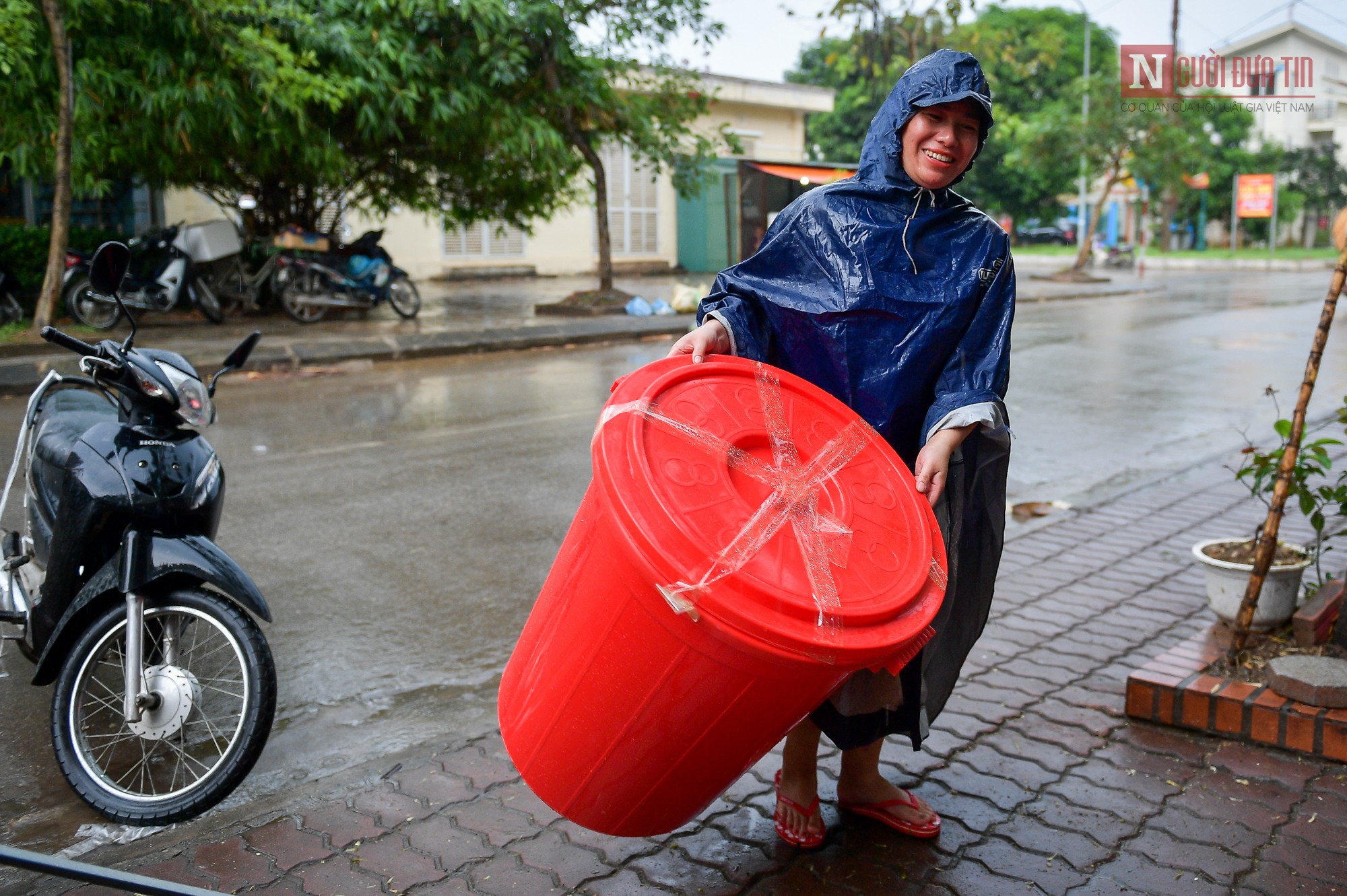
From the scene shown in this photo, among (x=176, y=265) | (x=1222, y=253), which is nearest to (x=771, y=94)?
(x=176, y=265)

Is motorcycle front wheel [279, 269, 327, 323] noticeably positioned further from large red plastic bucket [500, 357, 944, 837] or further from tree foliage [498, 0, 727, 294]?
large red plastic bucket [500, 357, 944, 837]

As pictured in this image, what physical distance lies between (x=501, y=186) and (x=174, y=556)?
1229 centimetres

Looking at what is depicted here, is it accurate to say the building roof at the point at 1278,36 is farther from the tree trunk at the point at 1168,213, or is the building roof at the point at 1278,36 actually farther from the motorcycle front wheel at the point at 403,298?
the motorcycle front wheel at the point at 403,298

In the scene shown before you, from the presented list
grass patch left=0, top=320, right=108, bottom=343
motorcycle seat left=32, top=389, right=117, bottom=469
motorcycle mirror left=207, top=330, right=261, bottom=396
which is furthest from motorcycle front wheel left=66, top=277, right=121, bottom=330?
motorcycle mirror left=207, top=330, right=261, bottom=396

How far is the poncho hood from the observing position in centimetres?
217

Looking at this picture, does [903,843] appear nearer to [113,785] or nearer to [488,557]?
[113,785]

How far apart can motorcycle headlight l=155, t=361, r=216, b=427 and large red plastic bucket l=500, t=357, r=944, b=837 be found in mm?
1335

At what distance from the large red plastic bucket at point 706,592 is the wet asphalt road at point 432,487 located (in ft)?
4.31

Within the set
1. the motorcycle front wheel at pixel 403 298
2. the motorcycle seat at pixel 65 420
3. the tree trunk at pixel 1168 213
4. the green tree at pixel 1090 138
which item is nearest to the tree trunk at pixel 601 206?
the motorcycle front wheel at pixel 403 298

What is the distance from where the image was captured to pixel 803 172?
14719 mm

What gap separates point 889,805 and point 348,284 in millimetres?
11945

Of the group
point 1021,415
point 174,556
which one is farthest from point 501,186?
point 174,556

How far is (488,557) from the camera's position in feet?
15.5

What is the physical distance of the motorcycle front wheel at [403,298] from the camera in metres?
13.9
